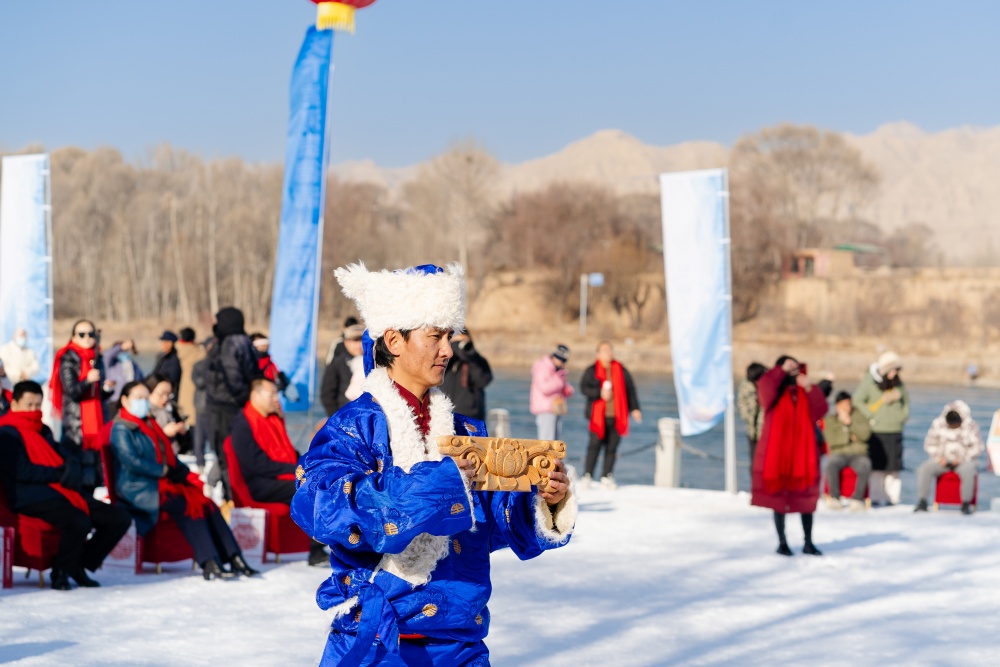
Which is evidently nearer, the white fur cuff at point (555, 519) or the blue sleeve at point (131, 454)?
the white fur cuff at point (555, 519)

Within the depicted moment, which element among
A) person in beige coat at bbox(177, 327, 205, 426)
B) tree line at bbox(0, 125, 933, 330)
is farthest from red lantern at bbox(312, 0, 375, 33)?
tree line at bbox(0, 125, 933, 330)

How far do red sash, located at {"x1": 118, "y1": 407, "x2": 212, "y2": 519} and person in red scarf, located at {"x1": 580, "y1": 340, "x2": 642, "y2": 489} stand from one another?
562 cm

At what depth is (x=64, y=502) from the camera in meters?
7.09

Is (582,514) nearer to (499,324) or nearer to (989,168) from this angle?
(499,324)

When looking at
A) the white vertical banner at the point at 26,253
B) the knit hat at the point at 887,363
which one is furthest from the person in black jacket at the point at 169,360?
the knit hat at the point at 887,363

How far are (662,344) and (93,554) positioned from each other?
51981 millimetres

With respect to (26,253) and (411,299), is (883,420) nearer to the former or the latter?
(26,253)

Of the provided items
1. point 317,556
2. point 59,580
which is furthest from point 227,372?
point 59,580

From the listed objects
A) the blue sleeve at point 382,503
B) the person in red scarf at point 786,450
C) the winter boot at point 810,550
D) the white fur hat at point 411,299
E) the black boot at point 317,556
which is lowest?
the winter boot at point 810,550

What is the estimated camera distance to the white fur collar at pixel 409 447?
9.47 feet

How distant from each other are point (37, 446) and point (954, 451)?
27.0 feet

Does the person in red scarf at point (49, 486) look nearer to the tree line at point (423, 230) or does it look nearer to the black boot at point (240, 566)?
the black boot at point (240, 566)

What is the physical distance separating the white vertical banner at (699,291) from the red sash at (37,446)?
6642 millimetres

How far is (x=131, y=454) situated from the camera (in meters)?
7.50
